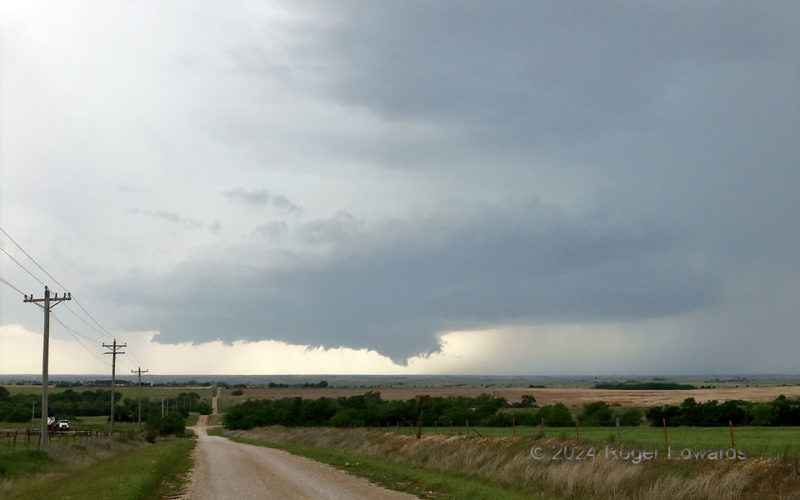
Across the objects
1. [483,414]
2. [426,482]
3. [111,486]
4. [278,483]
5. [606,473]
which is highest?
[606,473]

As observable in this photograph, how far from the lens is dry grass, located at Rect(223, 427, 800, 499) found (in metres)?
16.7

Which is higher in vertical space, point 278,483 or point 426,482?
point 278,483

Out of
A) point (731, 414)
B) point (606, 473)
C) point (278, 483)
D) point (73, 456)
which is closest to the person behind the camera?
point (606, 473)

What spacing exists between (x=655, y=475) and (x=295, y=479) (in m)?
12.6

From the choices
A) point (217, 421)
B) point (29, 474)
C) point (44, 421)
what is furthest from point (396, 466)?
point (217, 421)

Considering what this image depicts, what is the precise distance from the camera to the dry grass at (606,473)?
16.7 meters

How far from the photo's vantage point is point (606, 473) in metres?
20.1

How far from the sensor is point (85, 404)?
17088 cm

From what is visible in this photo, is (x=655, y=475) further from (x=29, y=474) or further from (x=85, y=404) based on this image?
(x=85, y=404)

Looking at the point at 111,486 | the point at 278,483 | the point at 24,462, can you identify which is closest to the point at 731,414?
the point at 278,483

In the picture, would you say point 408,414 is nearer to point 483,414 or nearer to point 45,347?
point 483,414

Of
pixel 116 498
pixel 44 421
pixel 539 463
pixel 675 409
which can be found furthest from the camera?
pixel 675 409

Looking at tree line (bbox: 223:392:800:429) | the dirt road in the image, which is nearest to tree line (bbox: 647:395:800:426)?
tree line (bbox: 223:392:800:429)

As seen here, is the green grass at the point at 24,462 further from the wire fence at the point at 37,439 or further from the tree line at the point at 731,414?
the tree line at the point at 731,414
